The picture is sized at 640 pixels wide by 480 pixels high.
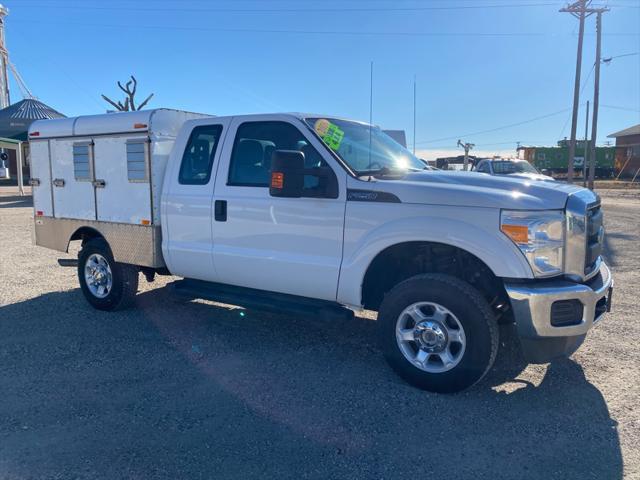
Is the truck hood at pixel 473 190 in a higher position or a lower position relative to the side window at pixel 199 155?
lower

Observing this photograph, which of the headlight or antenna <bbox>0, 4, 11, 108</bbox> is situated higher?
antenna <bbox>0, 4, 11, 108</bbox>

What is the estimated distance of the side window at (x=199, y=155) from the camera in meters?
5.12

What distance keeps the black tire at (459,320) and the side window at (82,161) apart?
12.8 feet

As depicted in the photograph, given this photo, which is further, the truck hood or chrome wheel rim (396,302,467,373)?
chrome wheel rim (396,302,467,373)

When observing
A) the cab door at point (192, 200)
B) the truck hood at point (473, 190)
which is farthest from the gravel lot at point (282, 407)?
the truck hood at point (473, 190)

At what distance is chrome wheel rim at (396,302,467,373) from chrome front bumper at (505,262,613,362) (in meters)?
0.43

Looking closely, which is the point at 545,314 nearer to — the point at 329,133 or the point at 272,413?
the point at 272,413

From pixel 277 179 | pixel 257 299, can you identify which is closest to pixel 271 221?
pixel 277 179

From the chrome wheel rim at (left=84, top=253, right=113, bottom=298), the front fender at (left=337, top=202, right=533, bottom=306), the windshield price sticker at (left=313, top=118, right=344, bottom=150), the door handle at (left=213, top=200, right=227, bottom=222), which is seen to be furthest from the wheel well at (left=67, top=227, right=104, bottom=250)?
the front fender at (left=337, top=202, right=533, bottom=306)

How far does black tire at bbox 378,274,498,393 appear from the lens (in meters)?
3.73

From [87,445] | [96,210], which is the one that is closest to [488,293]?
[87,445]

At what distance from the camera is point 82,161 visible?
610 cm

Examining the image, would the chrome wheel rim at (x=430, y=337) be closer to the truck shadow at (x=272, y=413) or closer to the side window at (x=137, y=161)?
the truck shadow at (x=272, y=413)

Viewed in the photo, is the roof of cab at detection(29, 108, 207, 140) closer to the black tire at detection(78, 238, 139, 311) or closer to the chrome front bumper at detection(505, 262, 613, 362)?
the black tire at detection(78, 238, 139, 311)
